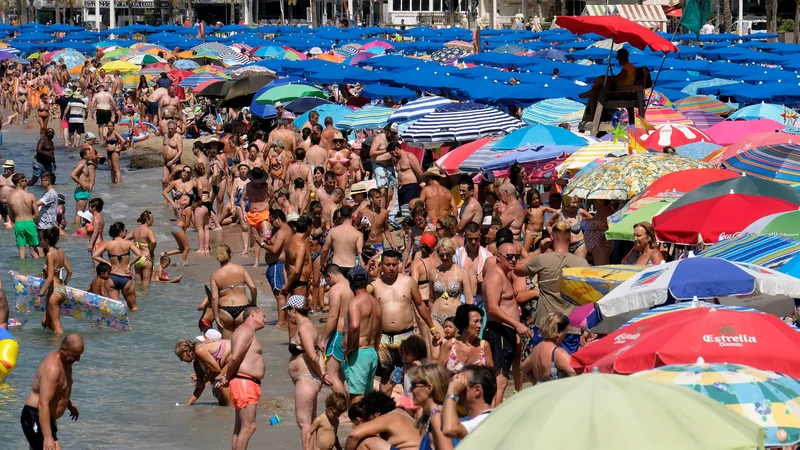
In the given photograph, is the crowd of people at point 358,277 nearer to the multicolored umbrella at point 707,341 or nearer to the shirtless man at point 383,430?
the shirtless man at point 383,430

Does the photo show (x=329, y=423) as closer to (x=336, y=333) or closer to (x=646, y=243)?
(x=336, y=333)

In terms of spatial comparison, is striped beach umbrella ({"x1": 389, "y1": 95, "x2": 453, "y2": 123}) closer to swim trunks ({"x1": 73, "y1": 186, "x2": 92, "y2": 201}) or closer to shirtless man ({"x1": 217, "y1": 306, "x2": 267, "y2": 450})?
swim trunks ({"x1": 73, "y1": 186, "x2": 92, "y2": 201})

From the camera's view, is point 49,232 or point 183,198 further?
point 183,198

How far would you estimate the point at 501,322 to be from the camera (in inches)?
346

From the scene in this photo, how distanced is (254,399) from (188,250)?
7628mm

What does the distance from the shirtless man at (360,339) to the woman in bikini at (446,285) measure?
1.81 feet

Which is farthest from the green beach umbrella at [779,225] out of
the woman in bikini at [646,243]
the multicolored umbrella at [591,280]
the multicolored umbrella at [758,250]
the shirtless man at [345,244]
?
the shirtless man at [345,244]

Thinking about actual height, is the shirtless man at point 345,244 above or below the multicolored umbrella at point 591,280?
below

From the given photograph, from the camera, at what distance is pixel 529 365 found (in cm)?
754

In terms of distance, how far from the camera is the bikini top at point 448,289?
8.81m

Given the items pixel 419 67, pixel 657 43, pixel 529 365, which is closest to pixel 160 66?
pixel 419 67

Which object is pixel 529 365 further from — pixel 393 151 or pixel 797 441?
pixel 393 151

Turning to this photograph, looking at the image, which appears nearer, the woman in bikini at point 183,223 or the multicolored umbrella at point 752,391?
the multicolored umbrella at point 752,391

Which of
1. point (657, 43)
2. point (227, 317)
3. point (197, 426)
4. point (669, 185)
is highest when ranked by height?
point (657, 43)
